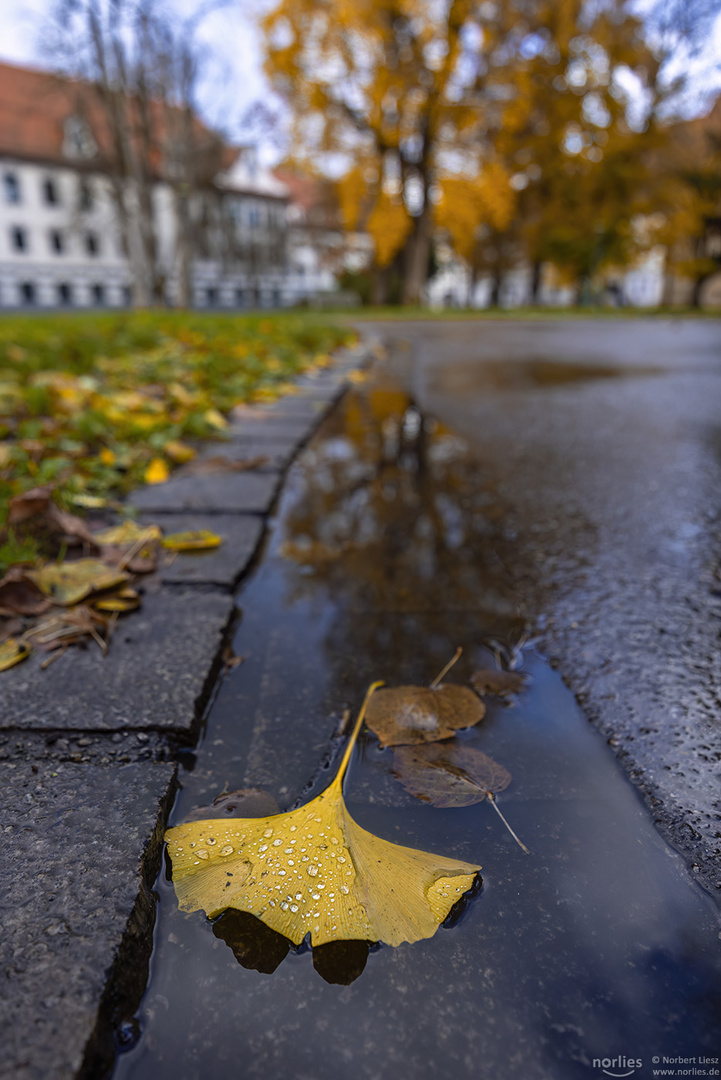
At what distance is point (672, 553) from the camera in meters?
1.48

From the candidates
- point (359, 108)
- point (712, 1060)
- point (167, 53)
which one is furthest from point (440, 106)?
point (712, 1060)

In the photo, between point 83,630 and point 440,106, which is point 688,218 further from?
point 83,630

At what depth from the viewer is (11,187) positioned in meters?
30.3

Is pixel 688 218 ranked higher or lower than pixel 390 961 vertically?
higher

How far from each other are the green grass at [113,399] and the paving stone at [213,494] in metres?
0.12

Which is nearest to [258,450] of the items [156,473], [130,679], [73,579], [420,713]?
[156,473]

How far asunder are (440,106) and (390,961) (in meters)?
20.8

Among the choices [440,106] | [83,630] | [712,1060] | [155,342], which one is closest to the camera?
[712,1060]

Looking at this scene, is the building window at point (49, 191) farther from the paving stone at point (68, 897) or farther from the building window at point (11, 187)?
the paving stone at point (68, 897)

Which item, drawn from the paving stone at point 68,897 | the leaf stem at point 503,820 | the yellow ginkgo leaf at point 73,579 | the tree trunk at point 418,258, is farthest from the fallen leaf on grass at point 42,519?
the tree trunk at point 418,258

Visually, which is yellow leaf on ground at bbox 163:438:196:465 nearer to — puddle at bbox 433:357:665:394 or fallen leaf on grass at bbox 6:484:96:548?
fallen leaf on grass at bbox 6:484:96:548

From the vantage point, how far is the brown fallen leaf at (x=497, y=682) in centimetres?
98

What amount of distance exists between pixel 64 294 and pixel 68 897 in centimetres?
3771

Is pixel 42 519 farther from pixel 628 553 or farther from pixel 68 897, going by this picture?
pixel 628 553
